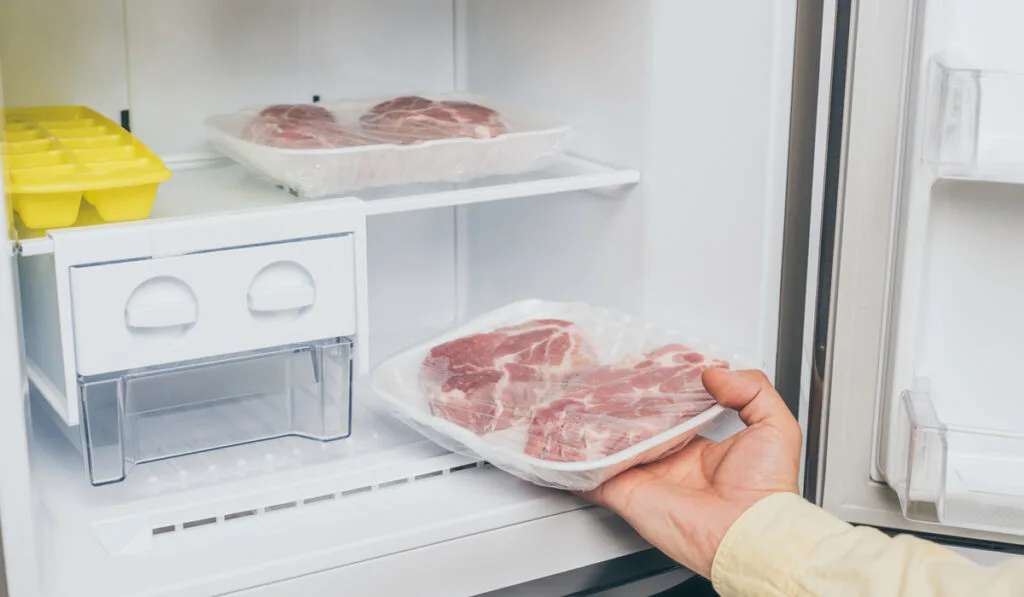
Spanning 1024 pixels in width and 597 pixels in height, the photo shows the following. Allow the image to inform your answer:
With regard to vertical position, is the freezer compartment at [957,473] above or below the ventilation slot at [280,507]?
above

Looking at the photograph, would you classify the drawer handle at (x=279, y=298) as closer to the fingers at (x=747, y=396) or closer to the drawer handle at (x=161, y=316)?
the drawer handle at (x=161, y=316)

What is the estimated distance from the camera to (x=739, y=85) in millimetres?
1237

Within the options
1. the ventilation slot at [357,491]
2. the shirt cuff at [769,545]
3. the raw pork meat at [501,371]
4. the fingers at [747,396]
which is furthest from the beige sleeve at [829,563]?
the ventilation slot at [357,491]

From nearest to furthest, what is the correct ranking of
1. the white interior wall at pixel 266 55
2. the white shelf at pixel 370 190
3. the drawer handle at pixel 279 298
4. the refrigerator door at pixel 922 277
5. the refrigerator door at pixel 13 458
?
the refrigerator door at pixel 13 458, the refrigerator door at pixel 922 277, the drawer handle at pixel 279 298, the white shelf at pixel 370 190, the white interior wall at pixel 266 55

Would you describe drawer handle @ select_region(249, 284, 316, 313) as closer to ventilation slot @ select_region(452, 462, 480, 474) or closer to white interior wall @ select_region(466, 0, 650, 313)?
ventilation slot @ select_region(452, 462, 480, 474)

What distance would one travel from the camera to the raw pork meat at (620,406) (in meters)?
1.11

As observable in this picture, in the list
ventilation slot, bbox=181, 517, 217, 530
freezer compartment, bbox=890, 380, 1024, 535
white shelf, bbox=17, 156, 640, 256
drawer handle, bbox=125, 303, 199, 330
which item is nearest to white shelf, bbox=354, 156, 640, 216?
white shelf, bbox=17, 156, 640, 256

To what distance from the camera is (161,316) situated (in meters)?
1.06

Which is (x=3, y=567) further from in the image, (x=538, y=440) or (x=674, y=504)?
(x=674, y=504)

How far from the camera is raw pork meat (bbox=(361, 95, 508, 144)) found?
1358 millimetres

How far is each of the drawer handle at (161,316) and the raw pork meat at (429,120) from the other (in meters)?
0.37

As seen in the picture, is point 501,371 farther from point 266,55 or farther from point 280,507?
point 266,55

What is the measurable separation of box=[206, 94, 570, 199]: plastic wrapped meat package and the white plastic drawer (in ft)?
0.48

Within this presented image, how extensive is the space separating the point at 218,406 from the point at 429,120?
→ 0.45m
